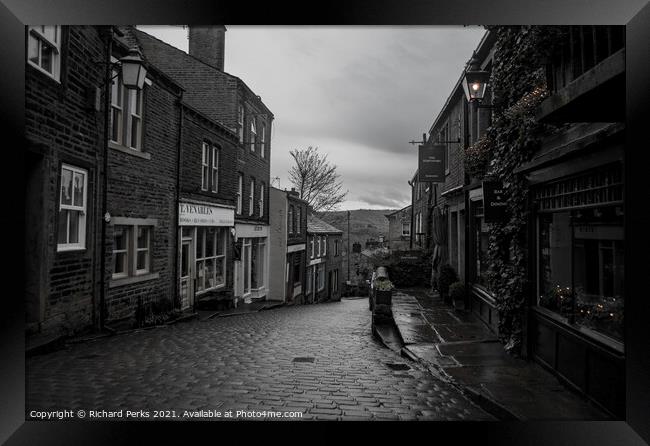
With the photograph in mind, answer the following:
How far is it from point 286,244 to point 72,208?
1415cm

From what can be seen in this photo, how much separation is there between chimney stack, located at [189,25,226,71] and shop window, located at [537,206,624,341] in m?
12.1

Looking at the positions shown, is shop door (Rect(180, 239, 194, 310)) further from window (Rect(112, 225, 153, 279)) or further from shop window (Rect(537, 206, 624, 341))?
shop window (Rect(537, 206, 624, 341))

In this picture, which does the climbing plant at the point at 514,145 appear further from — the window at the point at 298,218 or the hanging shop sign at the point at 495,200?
the window at the point at 298,218

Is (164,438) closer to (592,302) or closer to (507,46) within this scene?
(592,302)

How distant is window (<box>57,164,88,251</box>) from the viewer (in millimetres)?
6047

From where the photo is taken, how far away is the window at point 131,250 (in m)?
7.88

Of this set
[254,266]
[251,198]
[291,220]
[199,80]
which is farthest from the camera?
[291,220]

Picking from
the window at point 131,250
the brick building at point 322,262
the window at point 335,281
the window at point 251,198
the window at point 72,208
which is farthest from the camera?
the window at point 335,281

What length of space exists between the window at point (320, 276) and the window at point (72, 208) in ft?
71.2

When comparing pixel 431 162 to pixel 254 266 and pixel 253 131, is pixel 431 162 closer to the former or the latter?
pixel 253 131

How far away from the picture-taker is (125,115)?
26.8 ft

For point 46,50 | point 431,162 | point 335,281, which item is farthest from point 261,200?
point 335,281

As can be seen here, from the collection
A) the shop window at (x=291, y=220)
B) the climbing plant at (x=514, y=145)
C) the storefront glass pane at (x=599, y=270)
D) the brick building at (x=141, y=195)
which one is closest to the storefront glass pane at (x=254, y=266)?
the shop window at (x=291, y=220)

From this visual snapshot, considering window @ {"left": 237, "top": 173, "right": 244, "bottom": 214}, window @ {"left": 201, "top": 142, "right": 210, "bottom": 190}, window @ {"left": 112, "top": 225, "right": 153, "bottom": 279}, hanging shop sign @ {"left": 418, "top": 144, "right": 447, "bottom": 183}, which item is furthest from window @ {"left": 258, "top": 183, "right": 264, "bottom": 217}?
window @ {"left": 112, "top": 225, "right": 153, "bottom": 279}
